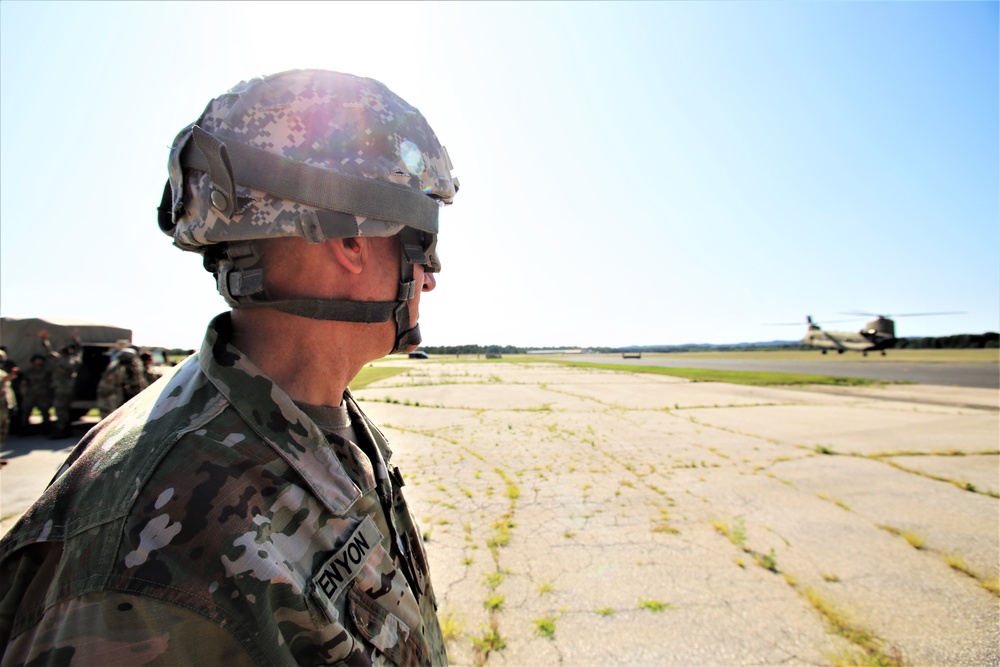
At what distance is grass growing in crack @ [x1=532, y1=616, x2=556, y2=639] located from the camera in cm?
290

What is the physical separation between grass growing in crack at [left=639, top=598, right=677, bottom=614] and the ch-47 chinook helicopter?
201ft

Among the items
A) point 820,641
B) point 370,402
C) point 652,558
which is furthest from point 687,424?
point 370,402

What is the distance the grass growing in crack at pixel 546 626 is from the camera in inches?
114

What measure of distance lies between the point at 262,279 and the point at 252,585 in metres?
0.81

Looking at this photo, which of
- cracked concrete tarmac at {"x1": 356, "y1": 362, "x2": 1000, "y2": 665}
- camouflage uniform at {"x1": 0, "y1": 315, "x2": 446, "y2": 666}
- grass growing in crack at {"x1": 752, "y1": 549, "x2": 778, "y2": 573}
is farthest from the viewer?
grass growing in crack at {"x1": 752, "y1": 549, "x2": 778, "y2": 573}

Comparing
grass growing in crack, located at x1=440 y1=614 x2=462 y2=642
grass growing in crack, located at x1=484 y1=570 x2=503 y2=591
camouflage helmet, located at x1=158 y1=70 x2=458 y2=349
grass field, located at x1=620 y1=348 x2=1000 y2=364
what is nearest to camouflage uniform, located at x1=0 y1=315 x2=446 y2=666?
camouflage helmet, located at x1=158 y1=70 x2=458 y2=349

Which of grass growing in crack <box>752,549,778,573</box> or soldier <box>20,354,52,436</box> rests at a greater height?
soldier <box>20,354,52,436</box>

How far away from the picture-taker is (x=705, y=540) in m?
4.21

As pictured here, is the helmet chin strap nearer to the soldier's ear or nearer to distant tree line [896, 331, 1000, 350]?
the soldier's ear

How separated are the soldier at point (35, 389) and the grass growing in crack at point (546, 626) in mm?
12000

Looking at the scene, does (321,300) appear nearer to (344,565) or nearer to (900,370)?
(344,565)

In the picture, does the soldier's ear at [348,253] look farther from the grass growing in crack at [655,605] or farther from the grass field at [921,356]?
the grass field at [921,356]

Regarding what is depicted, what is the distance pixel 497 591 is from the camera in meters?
3.37

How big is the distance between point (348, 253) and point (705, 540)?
417 centimetres
